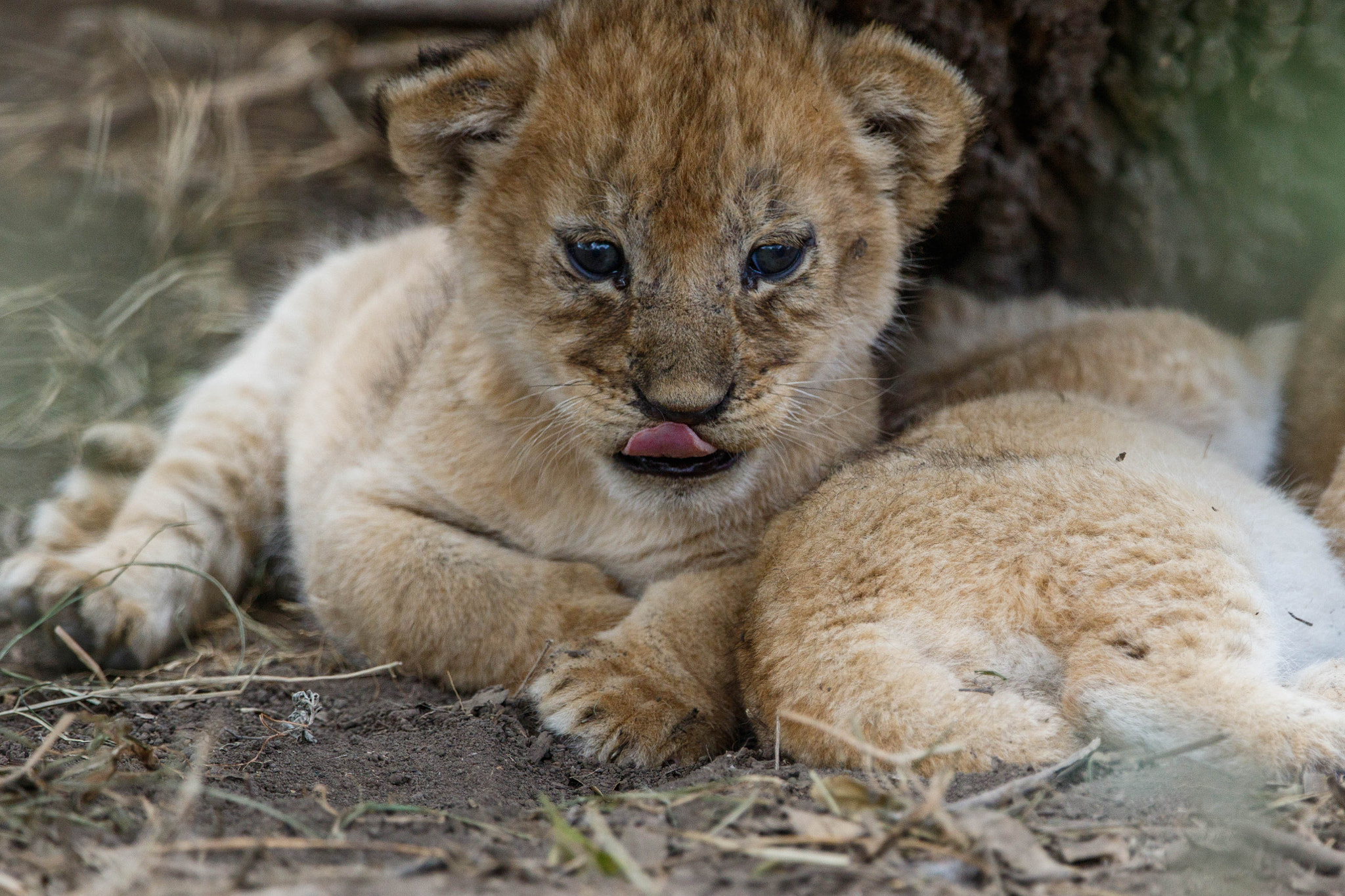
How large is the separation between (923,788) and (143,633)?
2809 mm

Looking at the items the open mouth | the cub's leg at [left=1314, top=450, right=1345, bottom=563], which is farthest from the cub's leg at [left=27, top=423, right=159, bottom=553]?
the cub's leg at [left=1314, top=450, right=1345, bottom=563]

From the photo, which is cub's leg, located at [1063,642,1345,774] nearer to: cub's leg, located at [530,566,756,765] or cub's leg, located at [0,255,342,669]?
cub's leg, located at [530,566,756,765]

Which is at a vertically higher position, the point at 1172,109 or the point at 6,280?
the point at 1172,109

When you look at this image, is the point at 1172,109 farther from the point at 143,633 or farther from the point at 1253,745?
the point at 143,633

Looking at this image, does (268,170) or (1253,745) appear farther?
(268,170)

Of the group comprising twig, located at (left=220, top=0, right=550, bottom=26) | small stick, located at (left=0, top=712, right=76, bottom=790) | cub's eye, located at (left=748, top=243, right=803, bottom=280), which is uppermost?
twig, located at (left=220, top=0, right=550, bottom=26)

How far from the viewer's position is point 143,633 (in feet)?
13.5

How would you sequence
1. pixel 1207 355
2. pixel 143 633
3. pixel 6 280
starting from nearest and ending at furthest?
pixel 143 633, pixel 1207 355, pixel 6 280

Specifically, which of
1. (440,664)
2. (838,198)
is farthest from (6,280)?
(838,198)

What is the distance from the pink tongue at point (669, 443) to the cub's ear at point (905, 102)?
3.75 ft

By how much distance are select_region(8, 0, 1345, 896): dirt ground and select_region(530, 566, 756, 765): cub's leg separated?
8cm

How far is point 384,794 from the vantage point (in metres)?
2.95

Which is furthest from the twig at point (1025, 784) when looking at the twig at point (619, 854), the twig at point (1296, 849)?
the twig at point (619, 854)

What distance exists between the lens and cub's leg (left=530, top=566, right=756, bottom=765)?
326 cm
